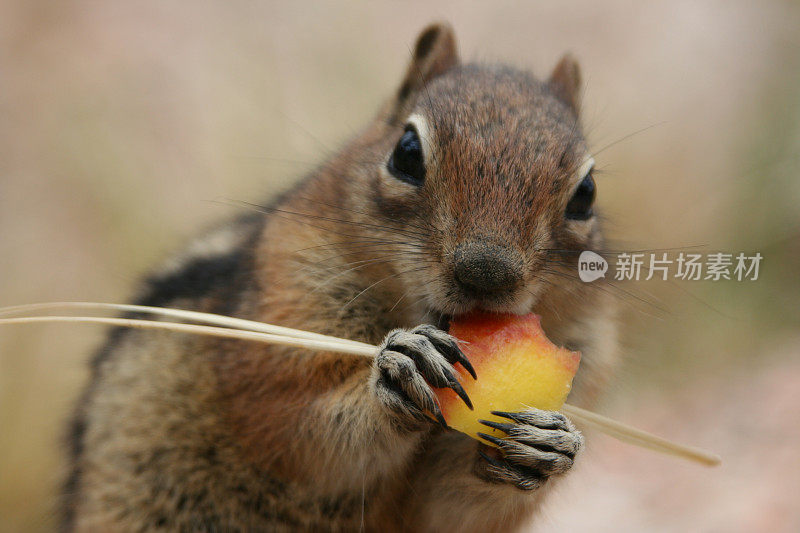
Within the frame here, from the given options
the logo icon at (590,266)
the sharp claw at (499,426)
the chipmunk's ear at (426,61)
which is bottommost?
the sharp claw at (499,426)

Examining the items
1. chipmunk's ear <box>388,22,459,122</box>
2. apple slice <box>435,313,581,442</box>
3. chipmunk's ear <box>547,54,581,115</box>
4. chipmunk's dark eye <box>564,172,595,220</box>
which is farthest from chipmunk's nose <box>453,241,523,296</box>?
chipmunk's ear <box>547,54,581,115</box>

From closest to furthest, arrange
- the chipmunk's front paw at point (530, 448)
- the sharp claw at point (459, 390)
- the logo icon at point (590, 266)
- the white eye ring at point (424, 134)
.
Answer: the sharp claw at point (459, 390) → the chipmunk's front paw at point (530, 448) → the white eye ring at point (424, 134) → the logo icon at point (590, 266)

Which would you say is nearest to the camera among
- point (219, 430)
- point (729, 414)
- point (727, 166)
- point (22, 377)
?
point (219, 430)

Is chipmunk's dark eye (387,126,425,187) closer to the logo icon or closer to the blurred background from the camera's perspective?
the logo icon

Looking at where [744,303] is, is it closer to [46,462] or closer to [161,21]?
[46,462]

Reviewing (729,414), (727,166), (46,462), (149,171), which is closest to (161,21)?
(149,171)

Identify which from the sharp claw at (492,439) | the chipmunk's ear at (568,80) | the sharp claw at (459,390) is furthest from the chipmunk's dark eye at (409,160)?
the chipmunk's ear at (568,80)

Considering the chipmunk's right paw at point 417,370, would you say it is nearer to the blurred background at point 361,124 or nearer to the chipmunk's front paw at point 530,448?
the chipmunk's front paw at point 530,448
